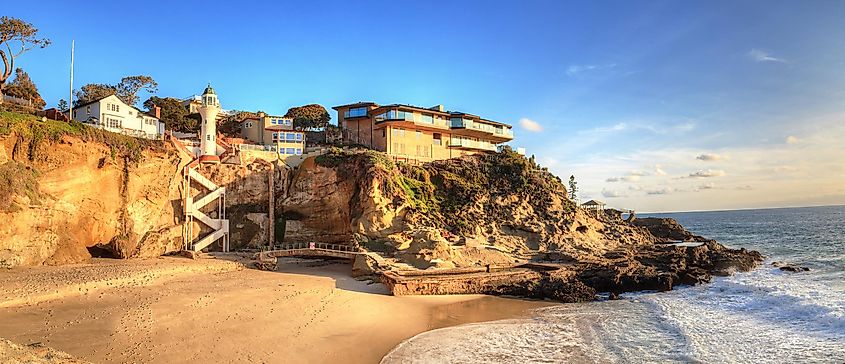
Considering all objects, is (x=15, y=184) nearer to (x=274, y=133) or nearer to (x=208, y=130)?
(x=208, y=130)

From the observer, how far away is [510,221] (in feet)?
134

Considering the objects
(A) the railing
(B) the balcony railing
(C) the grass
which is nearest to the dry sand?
(A) the railing

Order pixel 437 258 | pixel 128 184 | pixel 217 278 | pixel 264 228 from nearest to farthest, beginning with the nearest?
pixel 217 278
pixel 437 258
pixel 128 184
pixel 264 228

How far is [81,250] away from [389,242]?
66.4 feet

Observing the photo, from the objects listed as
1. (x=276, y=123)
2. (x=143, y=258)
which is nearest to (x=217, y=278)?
(x=143, y=258)

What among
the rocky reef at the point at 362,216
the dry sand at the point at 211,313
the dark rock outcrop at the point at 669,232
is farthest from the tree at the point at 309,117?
the dark rock outcrop at the point at 669,232

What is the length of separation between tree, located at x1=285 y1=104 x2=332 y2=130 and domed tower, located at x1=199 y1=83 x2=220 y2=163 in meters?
11.6

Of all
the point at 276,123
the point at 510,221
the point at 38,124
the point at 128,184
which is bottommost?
the point at 510,221

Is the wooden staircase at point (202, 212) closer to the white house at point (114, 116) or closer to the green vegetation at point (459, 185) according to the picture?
the white house at point (114, 116)

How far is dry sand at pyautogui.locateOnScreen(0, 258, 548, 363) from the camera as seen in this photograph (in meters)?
15.8

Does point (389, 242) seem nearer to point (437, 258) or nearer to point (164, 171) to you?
point (437, 258)

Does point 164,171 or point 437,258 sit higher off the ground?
point 164,171

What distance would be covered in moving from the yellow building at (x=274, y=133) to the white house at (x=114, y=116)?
30.5 ft

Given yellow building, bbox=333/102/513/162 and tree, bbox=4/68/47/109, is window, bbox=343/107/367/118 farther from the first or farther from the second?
tree, bbox=4/68/47/109
